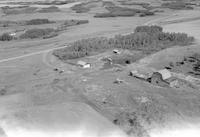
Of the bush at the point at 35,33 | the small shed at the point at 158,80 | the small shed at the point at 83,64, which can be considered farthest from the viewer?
the bush at the point at 35,33

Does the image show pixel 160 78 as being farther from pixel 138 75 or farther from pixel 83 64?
pixel 83 64

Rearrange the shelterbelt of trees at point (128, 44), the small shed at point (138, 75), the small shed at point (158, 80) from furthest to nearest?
the shelterbelt of trees at point (128, 44)
the small shed at point (138, 75)
the small shed at point (158, 80)

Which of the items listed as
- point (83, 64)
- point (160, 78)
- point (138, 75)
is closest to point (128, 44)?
point (83, 64)

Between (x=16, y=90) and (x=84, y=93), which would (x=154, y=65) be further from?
(x=16, y=90)

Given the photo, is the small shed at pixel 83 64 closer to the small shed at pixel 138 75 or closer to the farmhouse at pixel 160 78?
the small shed at pixel 138 75

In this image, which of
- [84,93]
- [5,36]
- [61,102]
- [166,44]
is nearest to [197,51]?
[166,44]

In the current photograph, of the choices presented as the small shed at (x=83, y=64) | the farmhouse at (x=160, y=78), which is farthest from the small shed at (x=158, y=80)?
the small shed at (x=83, y=64)

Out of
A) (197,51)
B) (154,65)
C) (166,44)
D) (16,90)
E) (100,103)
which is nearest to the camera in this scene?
(100,103)

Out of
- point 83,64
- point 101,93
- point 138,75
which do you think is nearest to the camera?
point 101,93

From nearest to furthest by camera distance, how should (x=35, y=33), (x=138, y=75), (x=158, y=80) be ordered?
1. (x=158, y=80)
2. (x=138, y=75)
3. (x=35, y=33)
